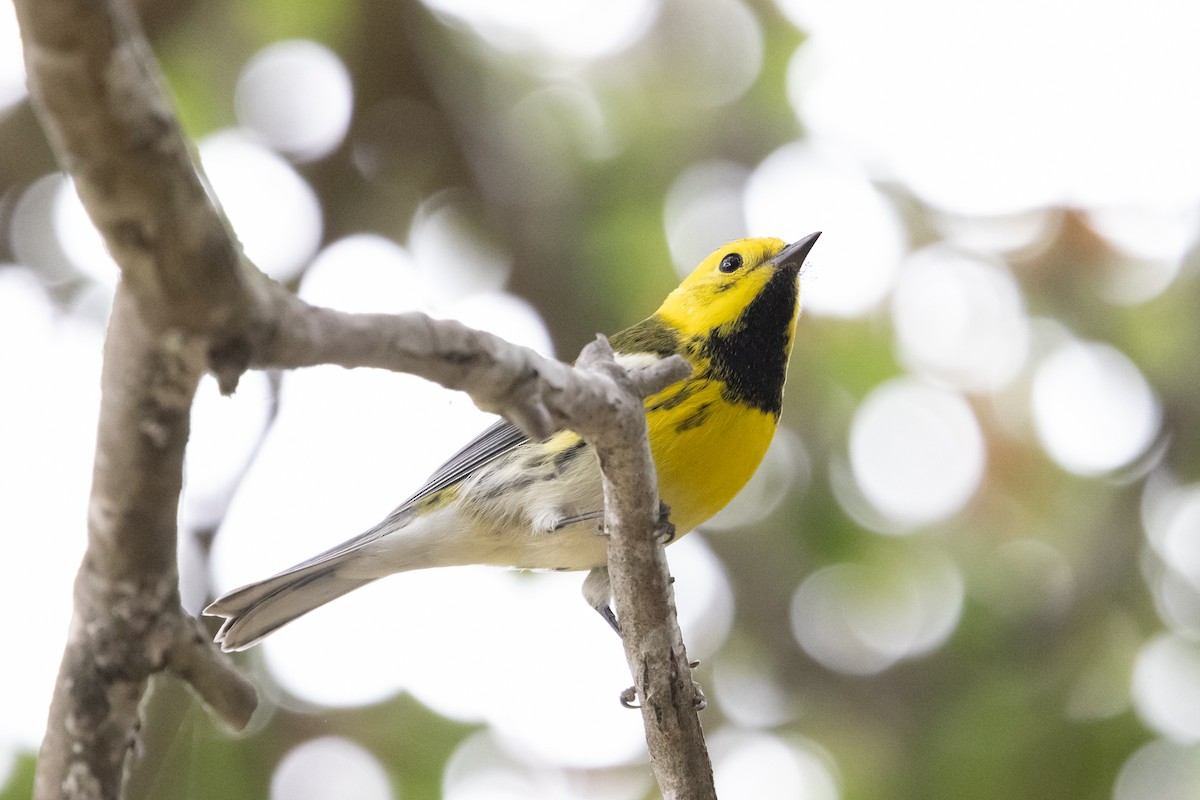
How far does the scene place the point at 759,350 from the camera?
342cm

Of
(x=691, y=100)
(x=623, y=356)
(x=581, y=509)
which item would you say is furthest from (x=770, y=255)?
(x=691, y=100)

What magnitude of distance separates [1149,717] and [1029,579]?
807 millimetres

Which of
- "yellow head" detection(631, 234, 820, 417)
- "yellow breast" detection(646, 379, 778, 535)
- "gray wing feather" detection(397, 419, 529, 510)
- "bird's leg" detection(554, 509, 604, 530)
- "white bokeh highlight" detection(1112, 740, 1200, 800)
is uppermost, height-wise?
"yellow head" detection(631, 234, 820, 417)

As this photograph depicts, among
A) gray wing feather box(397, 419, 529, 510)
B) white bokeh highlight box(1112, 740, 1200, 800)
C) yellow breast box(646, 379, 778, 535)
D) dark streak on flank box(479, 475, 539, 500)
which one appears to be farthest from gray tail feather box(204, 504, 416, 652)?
white bokeh highlight box(1112, 740, 1200, 800)

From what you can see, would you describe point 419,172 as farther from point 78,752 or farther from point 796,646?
point 78,752

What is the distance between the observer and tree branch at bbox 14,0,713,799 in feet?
3.65

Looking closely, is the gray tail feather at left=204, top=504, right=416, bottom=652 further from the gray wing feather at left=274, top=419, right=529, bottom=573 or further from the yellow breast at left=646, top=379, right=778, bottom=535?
the yellow breast at left=646, top=379, right=778, bottom=535

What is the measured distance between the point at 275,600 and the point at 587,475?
998mm

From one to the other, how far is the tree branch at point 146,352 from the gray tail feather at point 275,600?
1780mm

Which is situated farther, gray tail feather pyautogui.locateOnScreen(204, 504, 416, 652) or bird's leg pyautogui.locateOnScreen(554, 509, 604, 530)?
gray tail feather pyautogui.locateOnScreen(204, 504, 416, 652)

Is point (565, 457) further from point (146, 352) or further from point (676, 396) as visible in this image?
point (146, 352)

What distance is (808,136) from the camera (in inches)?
224

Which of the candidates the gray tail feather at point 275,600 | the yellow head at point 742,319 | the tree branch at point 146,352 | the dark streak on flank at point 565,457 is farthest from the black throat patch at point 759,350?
the tree branch at point 146,352

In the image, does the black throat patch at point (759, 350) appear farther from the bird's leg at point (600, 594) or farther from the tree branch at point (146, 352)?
the tree branch at point (146, 352)
